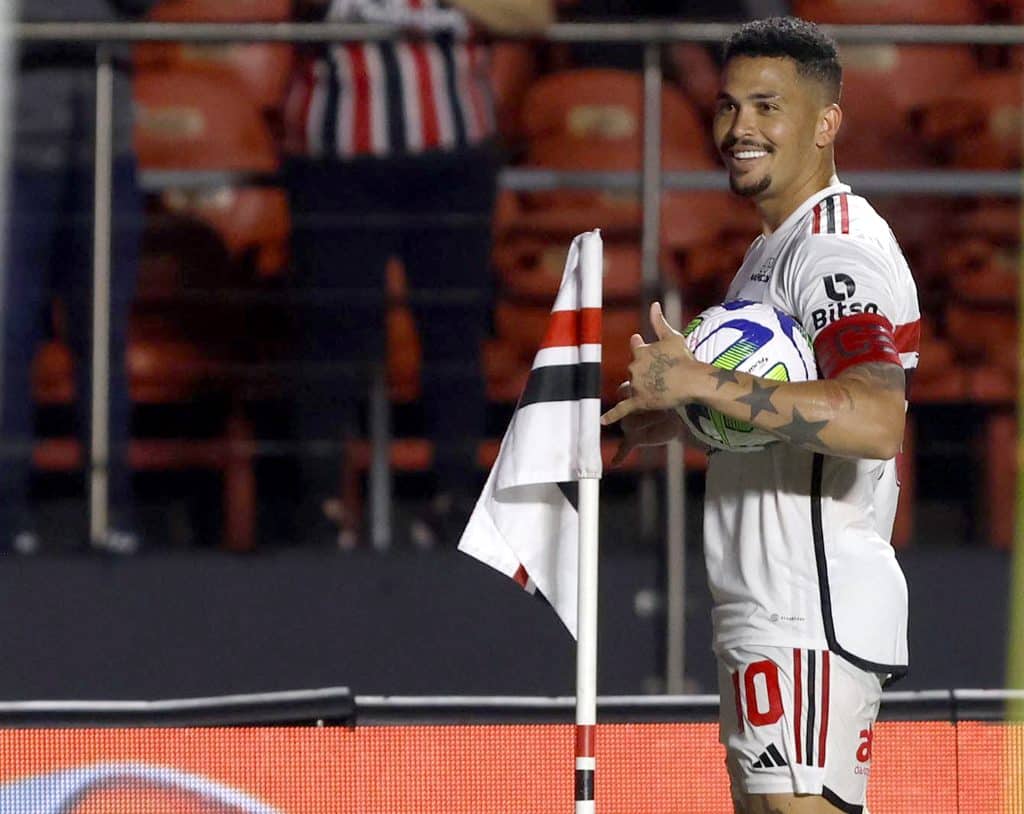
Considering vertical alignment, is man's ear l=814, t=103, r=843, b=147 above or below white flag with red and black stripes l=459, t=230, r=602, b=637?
above

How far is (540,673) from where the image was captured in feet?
14.1

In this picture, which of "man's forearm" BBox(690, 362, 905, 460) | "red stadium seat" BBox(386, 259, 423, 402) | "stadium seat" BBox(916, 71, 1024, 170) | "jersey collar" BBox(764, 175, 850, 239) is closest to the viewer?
"man's forearm" BBox(690, 362, 905, 460)

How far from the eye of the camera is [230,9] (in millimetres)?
5684

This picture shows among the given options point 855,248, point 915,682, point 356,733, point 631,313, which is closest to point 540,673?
point 915,682

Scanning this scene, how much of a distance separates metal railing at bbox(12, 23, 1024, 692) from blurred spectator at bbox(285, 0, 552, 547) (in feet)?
0.72

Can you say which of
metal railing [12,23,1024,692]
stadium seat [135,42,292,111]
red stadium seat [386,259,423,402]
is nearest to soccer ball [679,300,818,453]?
metal railing [12,23,1024,692]

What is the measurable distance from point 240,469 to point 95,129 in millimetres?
1048

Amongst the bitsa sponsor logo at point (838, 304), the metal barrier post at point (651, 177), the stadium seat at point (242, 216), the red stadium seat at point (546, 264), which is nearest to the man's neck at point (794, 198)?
the bitsa sponsor logo at point (838, 304)

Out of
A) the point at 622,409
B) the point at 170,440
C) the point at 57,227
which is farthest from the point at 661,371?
the point at 170,440

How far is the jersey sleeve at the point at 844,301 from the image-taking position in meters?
2.19

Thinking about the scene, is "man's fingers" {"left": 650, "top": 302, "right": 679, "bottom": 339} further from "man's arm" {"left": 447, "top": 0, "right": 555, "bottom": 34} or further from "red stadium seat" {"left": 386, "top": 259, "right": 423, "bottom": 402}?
"red stadium seat" {"left": 386, "top": 259, "right": 423, "bottom": 402}

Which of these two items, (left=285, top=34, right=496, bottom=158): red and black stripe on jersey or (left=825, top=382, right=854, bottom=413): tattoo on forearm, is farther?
(left=285, top=34, right=496, bottom=158): red and black stripe on jersey

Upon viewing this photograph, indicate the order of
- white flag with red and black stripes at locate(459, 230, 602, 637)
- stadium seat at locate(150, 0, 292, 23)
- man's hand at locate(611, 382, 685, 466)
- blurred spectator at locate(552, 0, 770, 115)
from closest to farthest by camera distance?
white flag with red and black stripes at locate(459, 230, 602, 637) → man's hand at locate(611, 382, 685, 466) → blurred spectator at locate(552, 0, 770, 115) → stadium seat at locate(150, 0, 292, 23)

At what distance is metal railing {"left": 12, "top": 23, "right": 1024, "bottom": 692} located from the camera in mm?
4328
